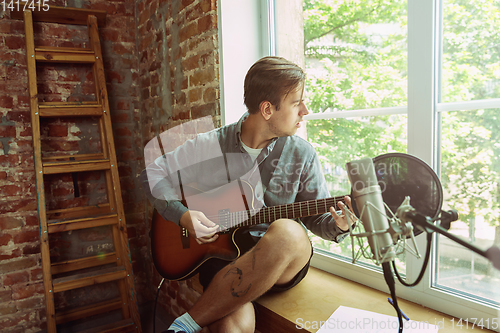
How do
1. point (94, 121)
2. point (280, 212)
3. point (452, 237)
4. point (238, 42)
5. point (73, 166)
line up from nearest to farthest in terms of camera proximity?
point (452, 237) → point (280, 212) → point (238, 42) → point (73, 166) → point (94, 121)

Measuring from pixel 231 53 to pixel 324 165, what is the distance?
2.27 feet

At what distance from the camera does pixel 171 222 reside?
1.42 m

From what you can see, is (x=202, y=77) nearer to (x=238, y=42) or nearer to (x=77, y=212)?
(x=238, y=42)

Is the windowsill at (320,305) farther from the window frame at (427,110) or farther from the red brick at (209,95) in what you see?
the red brick at (209,95)

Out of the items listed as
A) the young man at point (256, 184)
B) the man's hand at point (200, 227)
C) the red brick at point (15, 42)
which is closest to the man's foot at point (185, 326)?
the young man at point (256, 184)

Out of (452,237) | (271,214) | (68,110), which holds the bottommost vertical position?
(271,214)

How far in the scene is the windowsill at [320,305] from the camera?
1.11 meters

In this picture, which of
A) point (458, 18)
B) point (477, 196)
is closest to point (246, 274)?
point (477, 196)

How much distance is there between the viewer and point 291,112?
127 cm

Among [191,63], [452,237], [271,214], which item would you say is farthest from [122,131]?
[452,237]

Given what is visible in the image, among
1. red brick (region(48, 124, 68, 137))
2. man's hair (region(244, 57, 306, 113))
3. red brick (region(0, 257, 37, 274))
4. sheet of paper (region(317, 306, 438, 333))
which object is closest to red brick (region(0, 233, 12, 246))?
red brick (region(0, 257, 37, 274))

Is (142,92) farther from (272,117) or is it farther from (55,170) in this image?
(272,117)

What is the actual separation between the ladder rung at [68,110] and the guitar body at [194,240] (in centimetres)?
87

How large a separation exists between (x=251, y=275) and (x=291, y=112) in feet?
1.96
